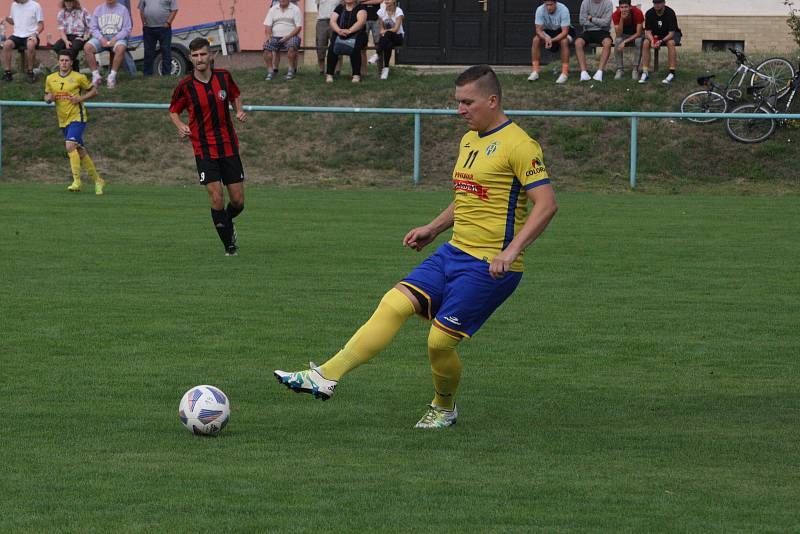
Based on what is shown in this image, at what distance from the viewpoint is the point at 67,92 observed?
21.3 meters

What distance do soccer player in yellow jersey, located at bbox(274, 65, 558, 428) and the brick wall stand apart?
2657 cm

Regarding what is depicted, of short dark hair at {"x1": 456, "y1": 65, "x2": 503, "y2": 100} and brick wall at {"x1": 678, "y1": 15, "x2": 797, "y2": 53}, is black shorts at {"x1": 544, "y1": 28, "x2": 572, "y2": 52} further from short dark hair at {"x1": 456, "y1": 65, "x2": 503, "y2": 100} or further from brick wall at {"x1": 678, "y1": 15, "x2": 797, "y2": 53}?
short dark hair at {"x1": 456, "y1": 65, "x2": 503, "y2": 100}

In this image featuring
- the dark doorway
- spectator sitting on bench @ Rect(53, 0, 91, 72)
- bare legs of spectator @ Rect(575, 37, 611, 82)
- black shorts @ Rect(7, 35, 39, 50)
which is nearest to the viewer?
bare legs of spectator @ Rect(575, 37, 611, 82)

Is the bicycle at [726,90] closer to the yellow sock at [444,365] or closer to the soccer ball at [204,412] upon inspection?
the yellow sock at [444,365]

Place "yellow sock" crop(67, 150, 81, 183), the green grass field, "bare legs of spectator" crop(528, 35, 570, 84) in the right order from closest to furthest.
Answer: the green grass field
"yellow sock" crop(67, 150, 81, 183)
"bare legs of spectator" crop(528, 35, 570, 84)

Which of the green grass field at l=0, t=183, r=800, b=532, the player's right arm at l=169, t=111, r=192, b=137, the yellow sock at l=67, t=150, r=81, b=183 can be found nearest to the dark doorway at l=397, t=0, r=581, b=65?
the yellow sock at l=67, t=150, r=81, b=183

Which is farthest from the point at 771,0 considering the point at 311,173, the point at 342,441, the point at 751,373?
the point at 342,441

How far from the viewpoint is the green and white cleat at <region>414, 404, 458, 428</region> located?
6852 mm

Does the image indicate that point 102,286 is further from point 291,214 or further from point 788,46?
point 788,46

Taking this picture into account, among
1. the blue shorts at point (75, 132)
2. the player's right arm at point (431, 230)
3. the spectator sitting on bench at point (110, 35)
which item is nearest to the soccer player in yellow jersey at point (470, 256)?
the player's right arm at point (431, 230)

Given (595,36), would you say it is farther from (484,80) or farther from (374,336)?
(374,336)

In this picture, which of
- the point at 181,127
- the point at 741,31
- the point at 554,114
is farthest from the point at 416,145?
the point at 741,31

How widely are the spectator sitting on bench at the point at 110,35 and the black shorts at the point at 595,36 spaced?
9345mm

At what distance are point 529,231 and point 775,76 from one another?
20.4 metres
